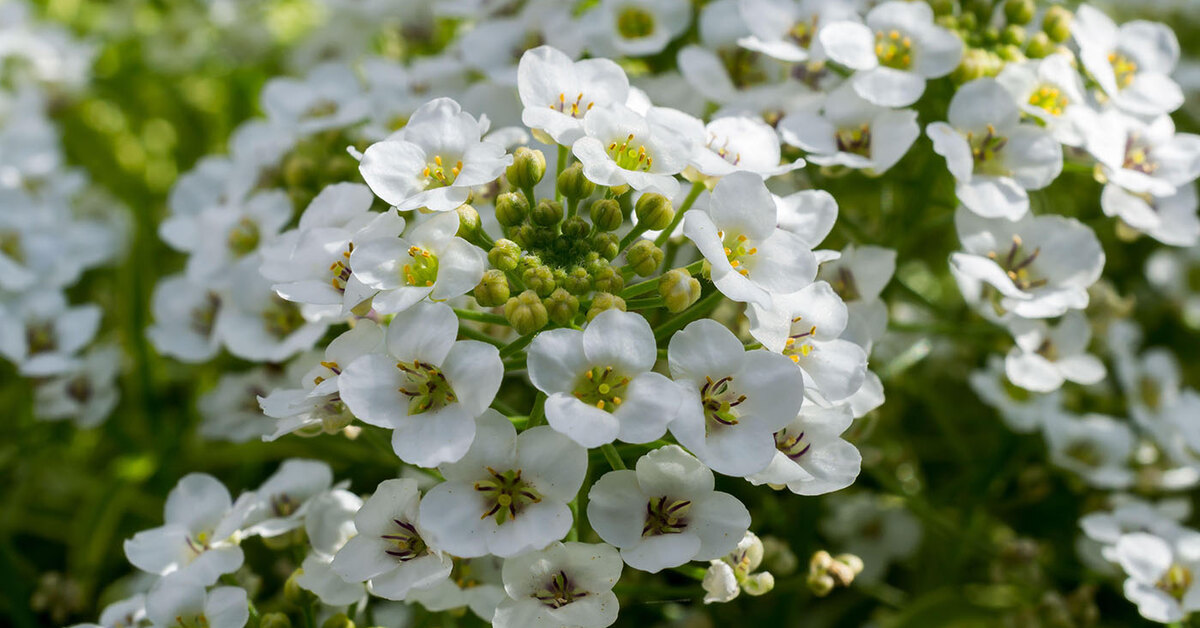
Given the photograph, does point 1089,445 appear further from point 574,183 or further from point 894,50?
point 574,183

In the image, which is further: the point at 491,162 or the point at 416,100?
the point at 416,100

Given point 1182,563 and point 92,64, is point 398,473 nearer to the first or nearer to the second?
point 1182,563

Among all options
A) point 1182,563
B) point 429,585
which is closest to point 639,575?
point 429,585

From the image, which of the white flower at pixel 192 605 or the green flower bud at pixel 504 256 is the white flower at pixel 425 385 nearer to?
the green flower bud at pixel 504 256

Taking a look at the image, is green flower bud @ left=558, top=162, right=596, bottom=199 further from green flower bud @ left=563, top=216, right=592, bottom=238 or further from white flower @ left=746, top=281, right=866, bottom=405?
white flower @ left=746, top=281, right=866, bottom=405

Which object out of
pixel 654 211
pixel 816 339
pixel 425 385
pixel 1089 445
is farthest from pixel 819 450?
pixel 1089 445

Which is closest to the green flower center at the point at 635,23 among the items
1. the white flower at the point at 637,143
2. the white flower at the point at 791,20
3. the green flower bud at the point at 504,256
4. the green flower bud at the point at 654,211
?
the white flower at the point at 791,20
